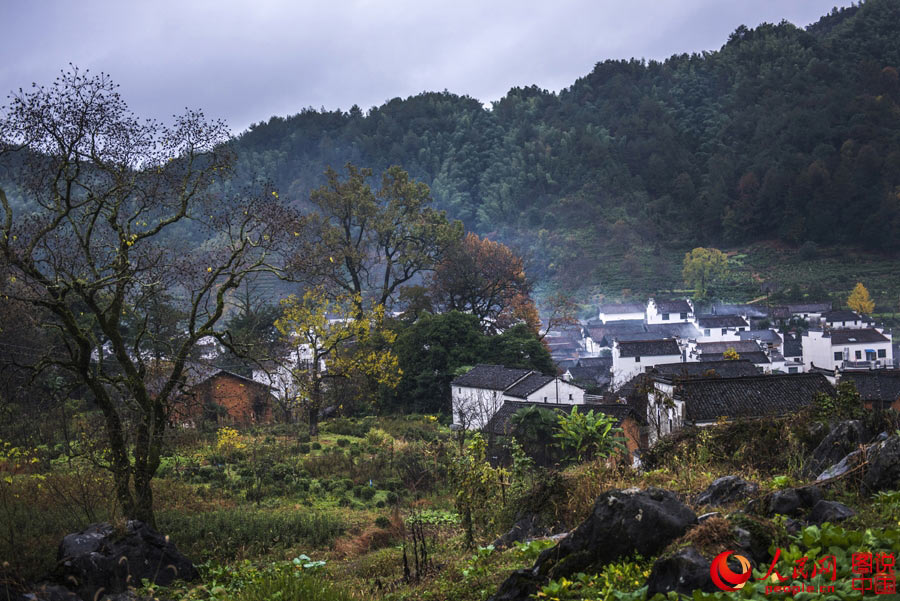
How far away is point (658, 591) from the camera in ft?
12.6

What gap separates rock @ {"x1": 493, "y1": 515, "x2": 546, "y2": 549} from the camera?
7324 mm

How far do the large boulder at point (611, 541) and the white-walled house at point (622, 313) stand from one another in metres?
62.7

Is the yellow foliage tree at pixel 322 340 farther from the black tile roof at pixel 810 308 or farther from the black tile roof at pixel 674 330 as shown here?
the black tile roof at pixel 810 308

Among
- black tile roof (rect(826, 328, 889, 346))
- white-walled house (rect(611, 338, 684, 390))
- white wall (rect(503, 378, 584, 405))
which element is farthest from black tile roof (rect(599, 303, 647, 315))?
white wall (rect(503, 378, 584, 405))

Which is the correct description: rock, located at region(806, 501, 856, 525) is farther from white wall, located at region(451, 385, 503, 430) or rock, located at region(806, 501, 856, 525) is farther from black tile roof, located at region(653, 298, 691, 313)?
black tile roof, located at region(653, 298, 691, 313)

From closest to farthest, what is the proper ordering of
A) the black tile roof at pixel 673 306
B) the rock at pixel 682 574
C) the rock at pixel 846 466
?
the rock at pixel 682 574 < the rock at pixel 846 466 < the black tile roof at pixel 673 306

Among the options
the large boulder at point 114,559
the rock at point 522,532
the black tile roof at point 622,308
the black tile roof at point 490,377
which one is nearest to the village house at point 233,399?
the black tile roof at point 490,377

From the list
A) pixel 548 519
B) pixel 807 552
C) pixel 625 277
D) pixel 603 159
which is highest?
pixel 603 159

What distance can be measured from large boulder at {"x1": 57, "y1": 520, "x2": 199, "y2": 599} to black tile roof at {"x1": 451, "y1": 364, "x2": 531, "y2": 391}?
65.4 ft

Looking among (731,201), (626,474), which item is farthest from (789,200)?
(626,474)

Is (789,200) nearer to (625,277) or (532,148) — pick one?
(625,277)

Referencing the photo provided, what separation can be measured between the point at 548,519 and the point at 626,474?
1240 mm

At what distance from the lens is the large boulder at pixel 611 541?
181 inches

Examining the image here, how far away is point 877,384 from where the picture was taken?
26812 millimetres
